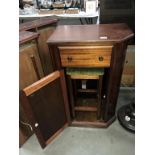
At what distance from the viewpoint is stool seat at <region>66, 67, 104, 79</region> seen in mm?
1253

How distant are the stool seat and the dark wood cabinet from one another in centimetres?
3

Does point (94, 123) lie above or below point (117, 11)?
below

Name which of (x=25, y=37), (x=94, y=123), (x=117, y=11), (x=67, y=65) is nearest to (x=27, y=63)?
(x=25, y=37)

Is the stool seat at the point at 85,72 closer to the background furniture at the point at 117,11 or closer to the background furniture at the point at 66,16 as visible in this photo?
the background furniture at the point at 117,11

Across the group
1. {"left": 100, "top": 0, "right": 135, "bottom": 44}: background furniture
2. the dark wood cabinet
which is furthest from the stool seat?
{"left": 100, "top": 0, "right": 135, "bottom": 44}: background furniture

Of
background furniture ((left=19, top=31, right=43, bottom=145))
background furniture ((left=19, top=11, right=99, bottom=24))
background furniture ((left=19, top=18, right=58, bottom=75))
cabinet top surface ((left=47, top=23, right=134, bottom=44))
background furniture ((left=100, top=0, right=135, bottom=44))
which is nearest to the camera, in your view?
cabinet top surface ((left=47, top=23, right=134, bottom=44))

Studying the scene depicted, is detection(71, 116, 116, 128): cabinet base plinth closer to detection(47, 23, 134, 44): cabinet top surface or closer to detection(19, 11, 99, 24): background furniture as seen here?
detection(47, 23, 134, 44): cabinet top surface

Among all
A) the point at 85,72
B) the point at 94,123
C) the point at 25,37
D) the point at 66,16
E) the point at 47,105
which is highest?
the point at 66,16

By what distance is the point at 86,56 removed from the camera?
115 cm

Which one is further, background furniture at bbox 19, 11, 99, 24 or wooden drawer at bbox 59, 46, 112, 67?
background furniture at bbox 19, 11, 99, 24

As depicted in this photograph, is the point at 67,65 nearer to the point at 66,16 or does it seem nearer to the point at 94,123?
the point at 94,123

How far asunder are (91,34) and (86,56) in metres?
0.17
